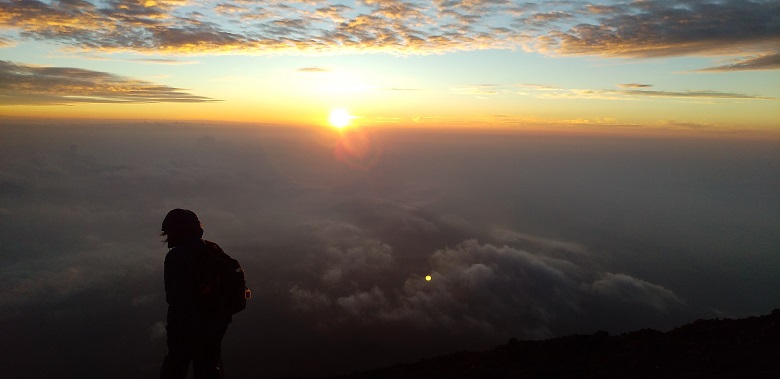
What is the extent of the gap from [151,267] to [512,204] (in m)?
162

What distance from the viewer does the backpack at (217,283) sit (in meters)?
2.88

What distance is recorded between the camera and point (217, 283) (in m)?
2.96

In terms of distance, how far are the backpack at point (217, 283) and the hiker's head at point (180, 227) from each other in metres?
0.12

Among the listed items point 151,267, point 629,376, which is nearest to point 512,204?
point 151,267

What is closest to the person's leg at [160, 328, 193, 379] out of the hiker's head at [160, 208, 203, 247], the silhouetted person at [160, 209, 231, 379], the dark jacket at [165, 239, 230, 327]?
the silhouetted person at [160, 209, 231, 379]

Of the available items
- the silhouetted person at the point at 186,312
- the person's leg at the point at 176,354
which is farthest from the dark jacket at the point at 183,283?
the person's leg at the point at 176,354

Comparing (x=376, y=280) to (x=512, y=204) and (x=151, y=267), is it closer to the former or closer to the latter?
(x=151, y=267)

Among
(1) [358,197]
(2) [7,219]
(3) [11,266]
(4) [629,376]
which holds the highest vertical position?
(1) [358,197]

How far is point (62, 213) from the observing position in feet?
489

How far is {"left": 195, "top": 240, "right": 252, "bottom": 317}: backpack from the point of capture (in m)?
2.88

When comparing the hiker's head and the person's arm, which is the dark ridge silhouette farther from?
the hiker's head

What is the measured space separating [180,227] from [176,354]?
1.02 m

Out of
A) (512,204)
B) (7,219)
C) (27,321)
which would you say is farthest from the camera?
(512,204)

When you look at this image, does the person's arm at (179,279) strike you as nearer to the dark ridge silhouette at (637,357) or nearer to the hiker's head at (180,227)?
the hiker's head at (180,227)
